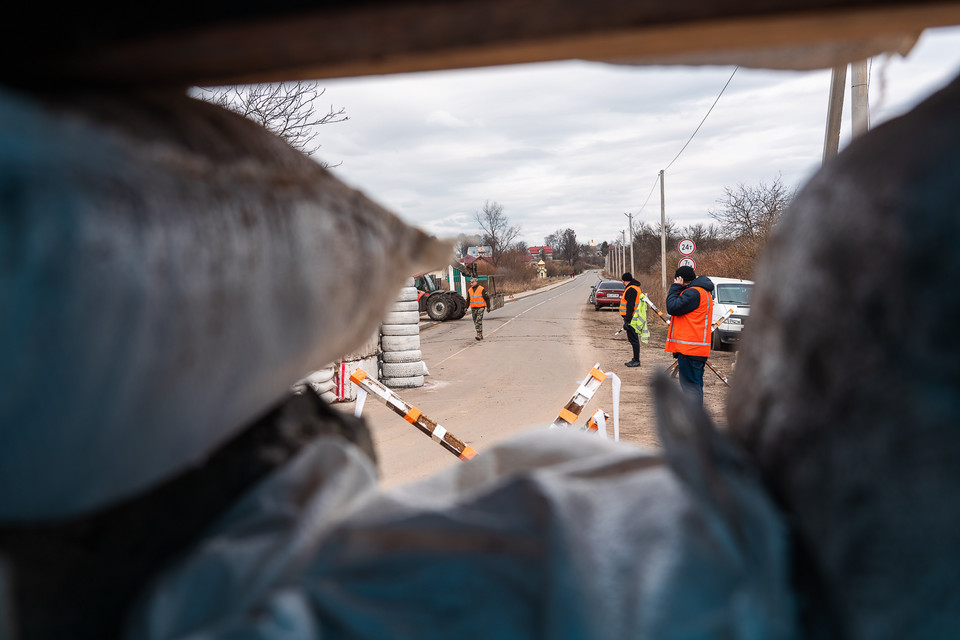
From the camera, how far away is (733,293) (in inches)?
578

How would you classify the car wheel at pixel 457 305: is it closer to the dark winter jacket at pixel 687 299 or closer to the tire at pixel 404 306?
the tire at pixel 404 306

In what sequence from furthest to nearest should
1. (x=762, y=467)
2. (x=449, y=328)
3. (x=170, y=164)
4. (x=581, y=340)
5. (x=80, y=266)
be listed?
1. (x=449, y=328)
2. (x=581, y=340)
3. (x=762, y=467)
4. (x=170, y=164)
5. (x=80, y=266)

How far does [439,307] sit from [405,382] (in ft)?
39.1

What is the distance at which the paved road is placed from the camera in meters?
6.94

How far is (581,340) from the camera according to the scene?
1756 cm

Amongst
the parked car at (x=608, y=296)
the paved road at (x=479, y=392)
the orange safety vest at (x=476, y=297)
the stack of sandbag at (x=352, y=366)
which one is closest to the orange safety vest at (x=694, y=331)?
the paved road at (x=479, y=392)

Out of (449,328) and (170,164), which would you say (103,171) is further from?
(449,328)

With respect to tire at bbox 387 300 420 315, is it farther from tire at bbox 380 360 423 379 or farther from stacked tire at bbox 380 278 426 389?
tire at bbox 380 360 423 379

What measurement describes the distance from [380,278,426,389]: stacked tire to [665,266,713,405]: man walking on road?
4.27m

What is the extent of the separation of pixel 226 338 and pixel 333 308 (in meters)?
0.18

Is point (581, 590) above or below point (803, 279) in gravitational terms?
below

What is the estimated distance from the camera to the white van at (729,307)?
13852mm

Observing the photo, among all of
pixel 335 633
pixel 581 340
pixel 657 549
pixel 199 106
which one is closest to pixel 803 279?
pixel 657 549

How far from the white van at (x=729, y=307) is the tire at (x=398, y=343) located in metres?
6.92
